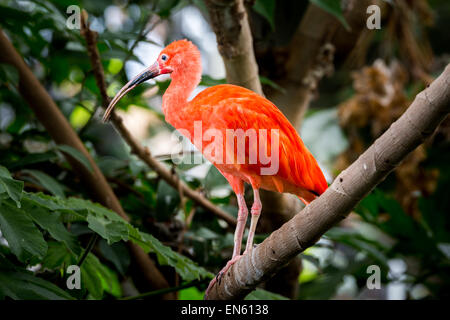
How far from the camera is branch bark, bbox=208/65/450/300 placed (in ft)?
3.39

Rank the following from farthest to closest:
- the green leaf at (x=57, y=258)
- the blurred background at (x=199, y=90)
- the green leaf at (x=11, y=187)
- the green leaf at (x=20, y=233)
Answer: the blurred background at (x=199, y=90)
the green leaf at (x=57, y=258)
the green leaf at (x=20, y=233)
the green leaf at (x=11, y=187)

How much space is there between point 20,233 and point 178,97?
22.9 inches

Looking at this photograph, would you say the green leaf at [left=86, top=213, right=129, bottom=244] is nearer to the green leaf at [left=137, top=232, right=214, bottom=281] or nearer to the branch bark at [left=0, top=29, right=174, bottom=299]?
the green leaf at [left=137, top=232, right=214, bottom=281]

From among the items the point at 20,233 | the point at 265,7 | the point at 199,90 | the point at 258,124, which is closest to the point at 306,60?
the point at 265,7

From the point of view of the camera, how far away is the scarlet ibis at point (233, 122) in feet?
4.75

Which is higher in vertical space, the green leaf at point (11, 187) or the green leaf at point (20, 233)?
the green leaf at point (11, 187)

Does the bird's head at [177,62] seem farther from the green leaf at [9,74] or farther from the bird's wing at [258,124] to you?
the green leaf at [9,74]

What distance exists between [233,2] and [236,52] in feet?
0.51

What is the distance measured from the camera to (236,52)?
1.75 meters

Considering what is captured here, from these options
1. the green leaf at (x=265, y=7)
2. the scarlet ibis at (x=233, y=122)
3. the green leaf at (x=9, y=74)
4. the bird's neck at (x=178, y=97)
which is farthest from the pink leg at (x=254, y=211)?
the green leaf at (x=9, y=74)

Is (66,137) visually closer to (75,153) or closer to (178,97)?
(75,153)

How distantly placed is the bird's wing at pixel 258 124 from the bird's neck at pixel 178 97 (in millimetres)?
32

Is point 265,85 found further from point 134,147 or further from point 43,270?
point 43,270

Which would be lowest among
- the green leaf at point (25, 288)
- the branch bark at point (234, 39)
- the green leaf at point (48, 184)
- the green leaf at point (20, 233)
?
the green leaf at point (25, 288)
